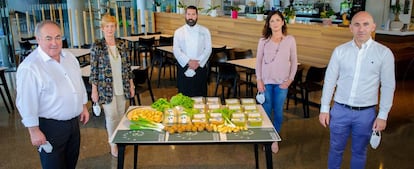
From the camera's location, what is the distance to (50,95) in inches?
94.4

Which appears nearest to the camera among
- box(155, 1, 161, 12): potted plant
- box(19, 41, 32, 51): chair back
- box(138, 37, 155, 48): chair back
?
box(19, 41, 32, 51): chair back

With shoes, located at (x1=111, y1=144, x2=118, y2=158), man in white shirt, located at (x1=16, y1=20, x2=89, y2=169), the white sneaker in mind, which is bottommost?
shoes, located at (x1=111, y1=144, x2=118, y2=158)

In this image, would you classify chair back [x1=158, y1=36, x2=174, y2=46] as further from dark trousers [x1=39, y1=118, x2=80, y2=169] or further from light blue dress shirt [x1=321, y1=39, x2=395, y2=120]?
light blue dress shirt [x1=321, y1=39, x2=395, y2=120]

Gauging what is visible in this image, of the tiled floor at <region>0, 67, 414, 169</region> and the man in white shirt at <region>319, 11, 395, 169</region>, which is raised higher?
the man in white shirt at <region>319, 11, 395, 169</region>

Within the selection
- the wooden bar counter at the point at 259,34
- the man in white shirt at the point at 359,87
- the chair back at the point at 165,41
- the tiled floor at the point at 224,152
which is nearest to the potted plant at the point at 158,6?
the wooden bar counter at the point at 259,34

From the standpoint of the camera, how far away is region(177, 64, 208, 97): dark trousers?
15.6ft

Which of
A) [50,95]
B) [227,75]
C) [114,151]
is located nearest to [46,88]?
[50,95]

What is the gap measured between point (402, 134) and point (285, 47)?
2274 millimetres

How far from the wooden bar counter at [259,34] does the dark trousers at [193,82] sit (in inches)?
86.7

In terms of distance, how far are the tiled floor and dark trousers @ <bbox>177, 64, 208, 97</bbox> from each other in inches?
34.6

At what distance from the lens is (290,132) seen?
4727mm

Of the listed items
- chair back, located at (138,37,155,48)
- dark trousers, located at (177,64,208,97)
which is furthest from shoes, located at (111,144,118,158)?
chair back, located at (138,37,155,48)

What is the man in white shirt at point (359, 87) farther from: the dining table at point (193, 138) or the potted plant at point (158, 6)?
the potted plant at point (158, 6)

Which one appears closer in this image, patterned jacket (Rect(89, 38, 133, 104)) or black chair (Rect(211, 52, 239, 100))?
patterned jacket (Rect(89, 38, 133, 104))
